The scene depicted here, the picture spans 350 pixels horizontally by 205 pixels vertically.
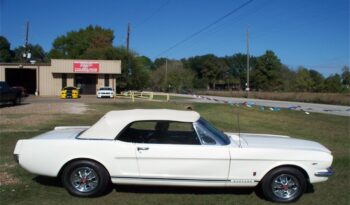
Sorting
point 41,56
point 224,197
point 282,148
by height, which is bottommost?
point 224,197

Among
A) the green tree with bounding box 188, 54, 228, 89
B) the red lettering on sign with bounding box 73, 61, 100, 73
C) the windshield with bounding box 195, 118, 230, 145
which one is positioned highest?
the green tree with bounding box 188, 54, 228, 89

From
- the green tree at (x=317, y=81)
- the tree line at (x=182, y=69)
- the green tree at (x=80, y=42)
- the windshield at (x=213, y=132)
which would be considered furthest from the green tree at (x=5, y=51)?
the windshield at (x=213, y=132)

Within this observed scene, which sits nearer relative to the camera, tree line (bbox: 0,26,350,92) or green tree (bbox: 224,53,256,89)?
tree line (bbox: 0,26,350,92)

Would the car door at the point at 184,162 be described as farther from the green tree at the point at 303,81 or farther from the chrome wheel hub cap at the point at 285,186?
the green tree at the point at 303,81

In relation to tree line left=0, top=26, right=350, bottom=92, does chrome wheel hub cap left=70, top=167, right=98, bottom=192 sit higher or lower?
lower

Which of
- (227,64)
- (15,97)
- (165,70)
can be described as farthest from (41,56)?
(15,97)

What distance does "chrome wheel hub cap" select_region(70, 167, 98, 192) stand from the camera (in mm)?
5938

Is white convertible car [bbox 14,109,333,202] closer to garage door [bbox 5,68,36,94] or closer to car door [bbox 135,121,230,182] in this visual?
car door [bbox 135,121,230,182]

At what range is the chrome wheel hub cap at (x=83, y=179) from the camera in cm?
594

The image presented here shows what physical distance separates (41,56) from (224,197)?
119213mm

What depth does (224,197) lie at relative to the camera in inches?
238

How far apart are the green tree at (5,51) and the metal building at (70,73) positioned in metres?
55.3

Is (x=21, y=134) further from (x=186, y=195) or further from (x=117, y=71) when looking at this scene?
(x=117, y=71)

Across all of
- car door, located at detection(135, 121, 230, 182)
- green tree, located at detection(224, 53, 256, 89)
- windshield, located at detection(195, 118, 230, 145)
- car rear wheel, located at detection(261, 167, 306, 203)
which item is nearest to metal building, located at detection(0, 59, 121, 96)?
windshield, located at detection(195, 118, 230, 145)
